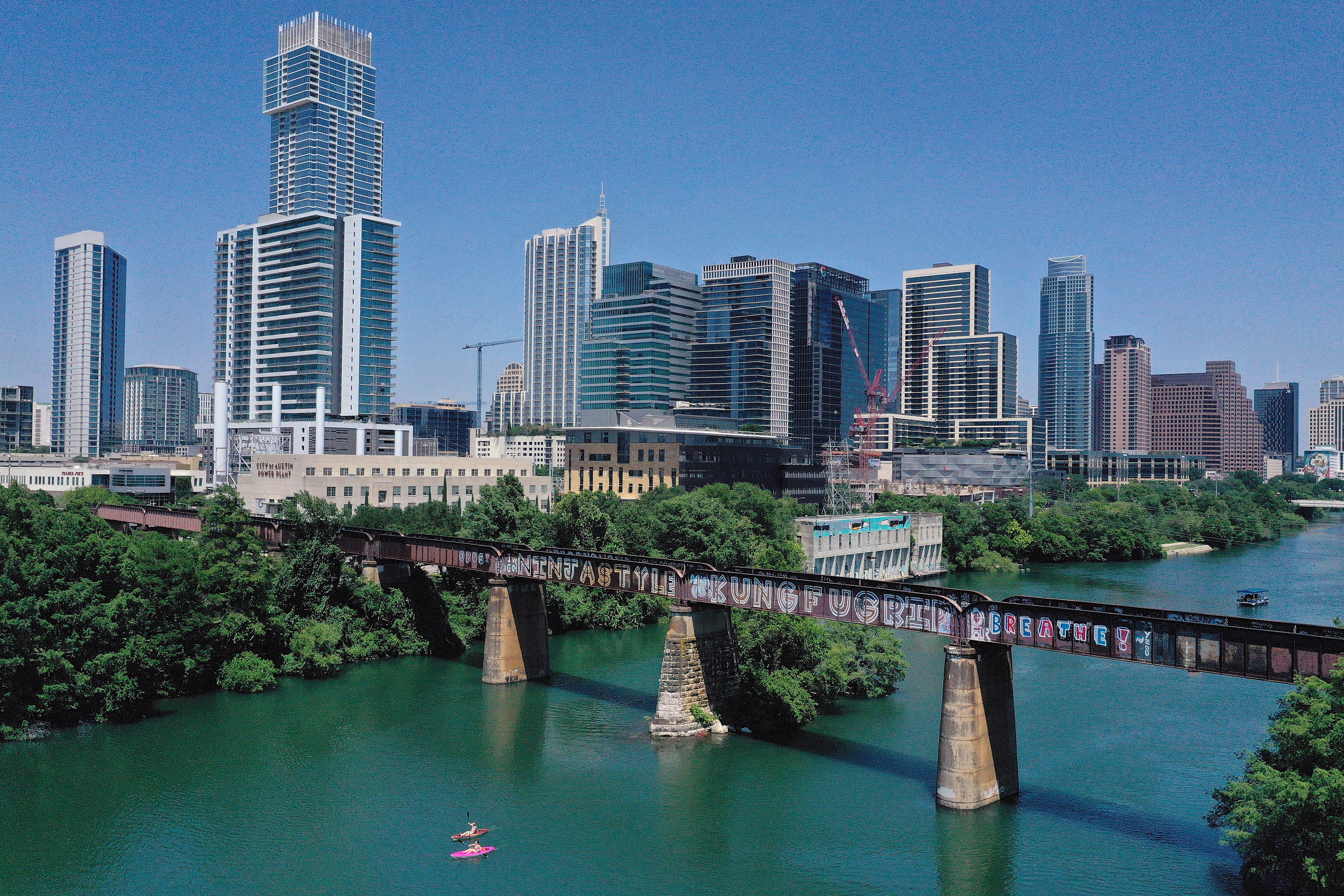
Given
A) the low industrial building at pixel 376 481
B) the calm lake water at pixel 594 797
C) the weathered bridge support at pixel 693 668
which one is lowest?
the calm lake water at pixel 594 797

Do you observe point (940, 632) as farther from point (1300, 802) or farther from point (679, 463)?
point (679, 463)

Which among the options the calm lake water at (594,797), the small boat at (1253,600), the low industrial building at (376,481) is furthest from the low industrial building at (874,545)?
the calm lake water at (594,797)

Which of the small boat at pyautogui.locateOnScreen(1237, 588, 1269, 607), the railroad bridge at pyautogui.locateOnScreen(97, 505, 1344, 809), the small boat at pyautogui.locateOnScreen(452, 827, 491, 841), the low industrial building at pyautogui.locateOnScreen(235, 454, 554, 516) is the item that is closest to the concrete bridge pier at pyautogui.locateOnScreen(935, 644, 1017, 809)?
the railroad bridge at pyautogui.locateOnScreen(97, 505, 1344, 809)

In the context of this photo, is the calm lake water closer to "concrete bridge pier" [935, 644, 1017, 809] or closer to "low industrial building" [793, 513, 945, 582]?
"concrete bridge pier" [935, 644, 1017, 809]

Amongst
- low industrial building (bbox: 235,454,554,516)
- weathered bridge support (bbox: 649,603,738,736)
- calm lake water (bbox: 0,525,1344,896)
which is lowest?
calm lake water (bbox: 0,525,1344,896)

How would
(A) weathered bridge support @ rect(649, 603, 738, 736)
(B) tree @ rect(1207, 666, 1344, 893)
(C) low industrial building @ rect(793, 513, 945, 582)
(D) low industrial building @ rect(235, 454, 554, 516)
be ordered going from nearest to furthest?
(B) tree @ rect(1207, 666, 1344, 893) < (A) weathered bridge support @ rect(649, 603, 738, 736) < (C) low industrial building @ rect(793, 513, 945, 582) < (D) low industrial building @ rect(235, 454, 554, 516)

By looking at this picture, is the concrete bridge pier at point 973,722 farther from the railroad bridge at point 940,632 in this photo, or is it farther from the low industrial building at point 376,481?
the low industrial building at point 376,481

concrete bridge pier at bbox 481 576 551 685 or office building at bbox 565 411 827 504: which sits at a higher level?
office building at bbox 565 411 827 504
